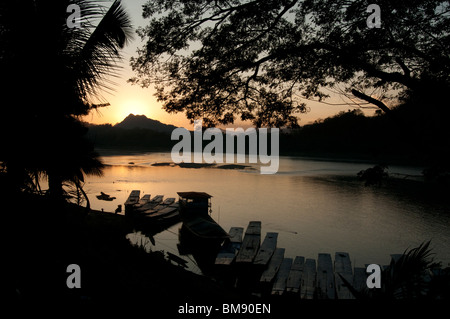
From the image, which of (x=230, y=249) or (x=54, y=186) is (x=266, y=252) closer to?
(x=230, y=249)

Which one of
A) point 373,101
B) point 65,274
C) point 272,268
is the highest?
point 373,101

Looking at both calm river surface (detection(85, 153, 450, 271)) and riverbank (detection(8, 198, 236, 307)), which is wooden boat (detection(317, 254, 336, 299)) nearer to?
calm river surface (detection(85, 153, 450, 271))

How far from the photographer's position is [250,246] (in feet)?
67.1

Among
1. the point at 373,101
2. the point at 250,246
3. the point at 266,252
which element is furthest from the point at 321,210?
the point at 373,101

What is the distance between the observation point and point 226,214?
37.8m

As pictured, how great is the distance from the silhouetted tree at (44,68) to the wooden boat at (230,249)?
14233 mm

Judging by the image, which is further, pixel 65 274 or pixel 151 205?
pixel 151 205

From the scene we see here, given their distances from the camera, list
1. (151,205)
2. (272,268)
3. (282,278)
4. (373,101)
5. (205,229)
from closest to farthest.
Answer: (373,101) < (282,278) < (272,268) < (205,229) < (151,205)

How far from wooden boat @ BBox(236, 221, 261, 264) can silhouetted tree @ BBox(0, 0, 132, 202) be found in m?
14.7

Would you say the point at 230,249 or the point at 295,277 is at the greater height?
the point at 295,277

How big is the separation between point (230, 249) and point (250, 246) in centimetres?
150

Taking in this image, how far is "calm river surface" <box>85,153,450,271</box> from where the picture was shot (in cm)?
2723

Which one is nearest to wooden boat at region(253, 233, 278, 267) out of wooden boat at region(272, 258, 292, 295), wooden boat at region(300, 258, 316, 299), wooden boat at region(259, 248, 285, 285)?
wooden boat at region(259, 248, 285, 285)
